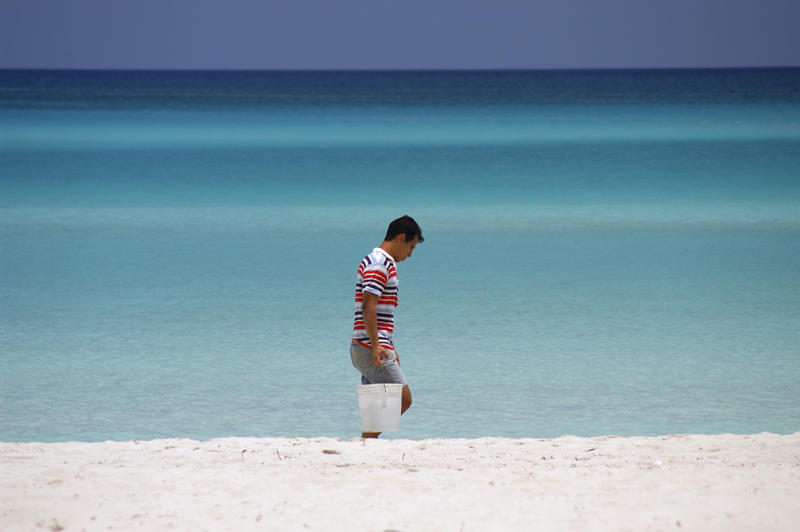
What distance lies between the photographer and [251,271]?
363 inches

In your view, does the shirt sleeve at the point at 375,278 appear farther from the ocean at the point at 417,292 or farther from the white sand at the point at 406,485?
the ocean at the point at 417,292

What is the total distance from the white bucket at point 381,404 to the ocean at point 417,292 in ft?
2.52

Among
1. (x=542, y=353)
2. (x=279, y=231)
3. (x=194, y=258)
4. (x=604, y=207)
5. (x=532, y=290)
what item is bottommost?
(x=542, y=353)

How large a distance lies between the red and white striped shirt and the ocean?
0.95 meters

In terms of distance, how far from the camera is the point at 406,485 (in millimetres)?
3475

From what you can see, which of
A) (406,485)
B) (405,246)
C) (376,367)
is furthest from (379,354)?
(406,485)

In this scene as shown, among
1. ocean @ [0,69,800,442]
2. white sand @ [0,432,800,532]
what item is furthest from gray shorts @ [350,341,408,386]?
ocean @ [0,69,800,442]

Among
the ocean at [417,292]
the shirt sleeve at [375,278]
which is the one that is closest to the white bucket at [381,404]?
the shirt sleeve at [375,278]

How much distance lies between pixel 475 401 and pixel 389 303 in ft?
5.11

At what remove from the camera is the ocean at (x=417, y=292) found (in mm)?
5312

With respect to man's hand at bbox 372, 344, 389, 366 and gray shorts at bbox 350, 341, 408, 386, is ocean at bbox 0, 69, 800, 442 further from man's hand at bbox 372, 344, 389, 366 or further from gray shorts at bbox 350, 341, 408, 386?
man's hand at bbox 372, 344, 389, 366

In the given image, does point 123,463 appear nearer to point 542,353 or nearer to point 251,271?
point 542,353

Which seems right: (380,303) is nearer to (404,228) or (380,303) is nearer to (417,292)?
(404,228)

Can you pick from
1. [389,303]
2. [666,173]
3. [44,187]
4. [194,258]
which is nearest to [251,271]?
[194,258]
